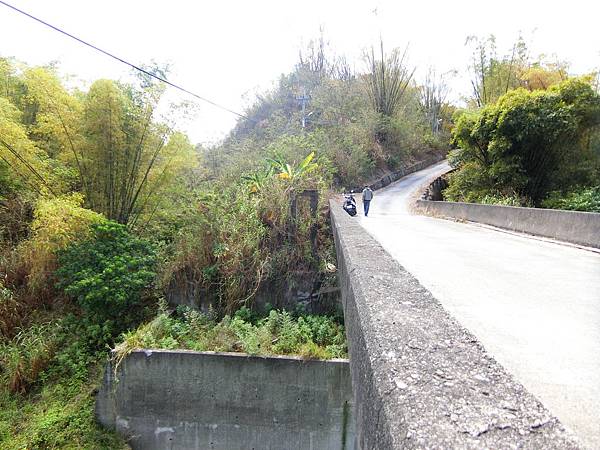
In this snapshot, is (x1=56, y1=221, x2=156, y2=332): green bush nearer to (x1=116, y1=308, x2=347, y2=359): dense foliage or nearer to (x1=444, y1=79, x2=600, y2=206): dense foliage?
(x1=116, y1=308, x2=347, y2=359): dense foliage

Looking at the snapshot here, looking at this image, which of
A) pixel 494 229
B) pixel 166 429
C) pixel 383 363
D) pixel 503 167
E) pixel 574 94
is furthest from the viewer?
pixel 503 167

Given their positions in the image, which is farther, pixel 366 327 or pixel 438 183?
pixel 438 183

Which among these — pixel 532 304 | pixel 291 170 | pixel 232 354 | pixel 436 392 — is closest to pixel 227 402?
pixel 232 354

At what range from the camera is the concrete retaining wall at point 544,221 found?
6242mm

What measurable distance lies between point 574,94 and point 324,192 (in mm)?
9358

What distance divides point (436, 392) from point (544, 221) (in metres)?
8.17

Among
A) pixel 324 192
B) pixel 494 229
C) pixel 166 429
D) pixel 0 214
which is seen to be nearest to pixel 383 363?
pixel 166 429

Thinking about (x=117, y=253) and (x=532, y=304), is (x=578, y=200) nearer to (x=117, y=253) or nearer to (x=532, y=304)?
(x=532, y=304)

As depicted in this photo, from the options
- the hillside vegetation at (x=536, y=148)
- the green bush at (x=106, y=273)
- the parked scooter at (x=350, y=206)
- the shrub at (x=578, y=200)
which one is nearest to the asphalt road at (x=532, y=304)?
the parked scooter at (x=350, y=206)

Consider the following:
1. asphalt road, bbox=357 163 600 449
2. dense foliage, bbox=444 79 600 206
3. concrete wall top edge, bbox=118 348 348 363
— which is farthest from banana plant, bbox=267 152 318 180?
dense foliage, bbox=444 79 600 206

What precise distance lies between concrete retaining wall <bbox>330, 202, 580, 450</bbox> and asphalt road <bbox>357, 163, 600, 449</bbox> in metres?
0.64

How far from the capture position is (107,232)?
24.5 ft

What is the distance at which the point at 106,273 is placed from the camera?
6.96 metres

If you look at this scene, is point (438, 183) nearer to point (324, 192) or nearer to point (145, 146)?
point (324, 192)
